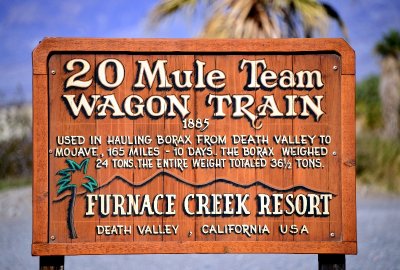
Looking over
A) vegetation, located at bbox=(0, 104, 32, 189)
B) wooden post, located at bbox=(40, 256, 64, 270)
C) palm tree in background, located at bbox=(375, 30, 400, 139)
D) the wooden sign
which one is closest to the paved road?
wooden post, located at bbox=(40, 256, 64, 270)

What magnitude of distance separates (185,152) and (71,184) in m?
0.82

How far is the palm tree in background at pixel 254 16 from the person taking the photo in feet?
36.9

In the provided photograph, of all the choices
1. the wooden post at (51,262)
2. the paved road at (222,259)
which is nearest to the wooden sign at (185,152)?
the wooden post at (51,262)

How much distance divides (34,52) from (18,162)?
15.9 metres

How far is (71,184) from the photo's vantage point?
503 centimetres

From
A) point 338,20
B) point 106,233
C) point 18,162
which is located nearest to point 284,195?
point 106,233

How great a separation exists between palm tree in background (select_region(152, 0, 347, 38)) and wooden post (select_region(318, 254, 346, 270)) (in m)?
6.49

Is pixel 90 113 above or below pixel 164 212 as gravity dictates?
above

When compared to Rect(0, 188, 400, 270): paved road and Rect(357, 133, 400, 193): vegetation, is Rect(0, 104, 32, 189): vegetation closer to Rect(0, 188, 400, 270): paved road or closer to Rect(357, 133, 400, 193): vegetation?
Rect(0, 188, 400, 270): paved road

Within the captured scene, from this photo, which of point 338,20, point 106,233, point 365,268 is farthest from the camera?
point 338,20

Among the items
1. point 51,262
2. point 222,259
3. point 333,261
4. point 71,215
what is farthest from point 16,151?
point 333,261

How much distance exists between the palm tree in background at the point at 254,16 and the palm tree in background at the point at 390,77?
82.2ft

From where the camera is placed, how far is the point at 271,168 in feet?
16.6

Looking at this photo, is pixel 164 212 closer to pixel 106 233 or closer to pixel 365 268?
pixel 106 233
